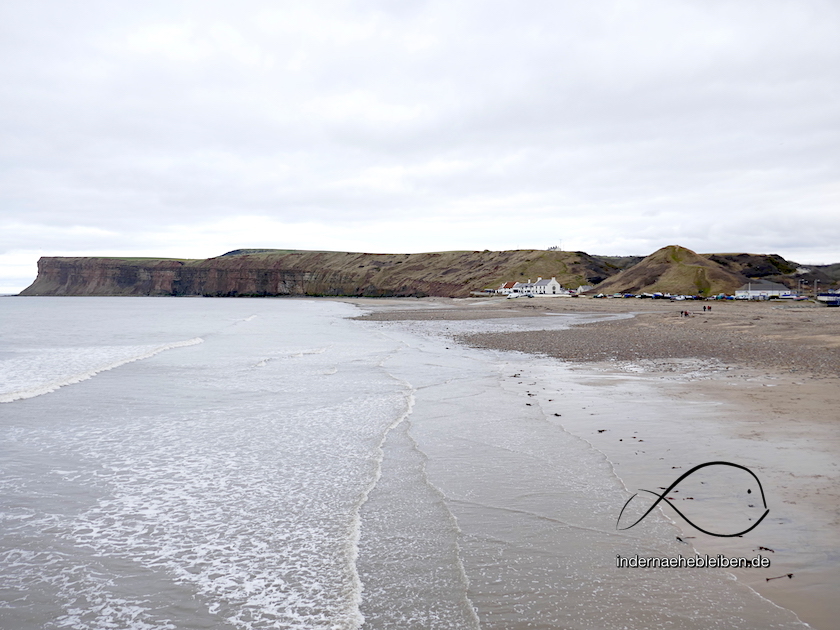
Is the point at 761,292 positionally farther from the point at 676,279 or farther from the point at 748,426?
the point at 748,426

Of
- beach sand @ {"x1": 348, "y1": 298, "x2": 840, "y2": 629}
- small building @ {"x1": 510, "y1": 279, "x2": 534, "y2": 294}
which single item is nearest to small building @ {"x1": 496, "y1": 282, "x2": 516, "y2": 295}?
small building @ {"x1": 510, "y1": 279, "x2": 534, "y2": 294}

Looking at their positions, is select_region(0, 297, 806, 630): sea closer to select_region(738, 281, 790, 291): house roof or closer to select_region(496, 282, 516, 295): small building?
select_region(738, 281, 790, 291): house roof

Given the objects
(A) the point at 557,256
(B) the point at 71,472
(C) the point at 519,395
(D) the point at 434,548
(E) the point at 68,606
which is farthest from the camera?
(A) the point at 557,256

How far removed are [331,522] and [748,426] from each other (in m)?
8.24

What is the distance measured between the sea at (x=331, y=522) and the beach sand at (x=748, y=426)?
0.38 m

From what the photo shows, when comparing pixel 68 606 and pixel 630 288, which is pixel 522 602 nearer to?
pixel 68 606

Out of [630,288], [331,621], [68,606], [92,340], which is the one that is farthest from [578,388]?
[630,288]

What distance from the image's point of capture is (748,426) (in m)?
10.4

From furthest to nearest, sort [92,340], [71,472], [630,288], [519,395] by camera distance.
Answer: [630,288] < [92,340] < [519,395] < [71,472]

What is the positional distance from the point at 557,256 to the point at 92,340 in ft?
515

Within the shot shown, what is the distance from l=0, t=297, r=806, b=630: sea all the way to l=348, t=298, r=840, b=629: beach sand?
384mm

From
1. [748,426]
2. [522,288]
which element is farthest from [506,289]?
[748,426]

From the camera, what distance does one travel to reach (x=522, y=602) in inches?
186

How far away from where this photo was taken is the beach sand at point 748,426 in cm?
530
